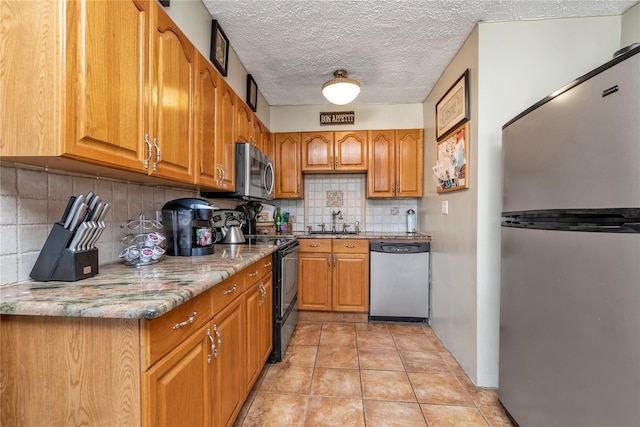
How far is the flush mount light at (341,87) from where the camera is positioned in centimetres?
231

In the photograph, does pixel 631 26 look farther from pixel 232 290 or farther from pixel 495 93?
pixel 232 290

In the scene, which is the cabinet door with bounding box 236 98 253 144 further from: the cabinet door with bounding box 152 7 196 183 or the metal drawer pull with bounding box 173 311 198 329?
the metal drawer pull with bounding box 173 311 198 329

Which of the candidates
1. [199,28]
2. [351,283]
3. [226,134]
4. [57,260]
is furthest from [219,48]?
[351,283]

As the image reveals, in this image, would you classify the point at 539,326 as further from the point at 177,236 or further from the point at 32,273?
the point at 32,273

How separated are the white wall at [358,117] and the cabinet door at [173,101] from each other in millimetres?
1817

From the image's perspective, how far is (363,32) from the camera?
190 centimetres

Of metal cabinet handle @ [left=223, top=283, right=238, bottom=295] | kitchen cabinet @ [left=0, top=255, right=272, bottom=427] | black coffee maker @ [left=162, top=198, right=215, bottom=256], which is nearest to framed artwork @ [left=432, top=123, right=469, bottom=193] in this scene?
metal cabinet handle @ [left=223, top=283, right=238, bottom=295]

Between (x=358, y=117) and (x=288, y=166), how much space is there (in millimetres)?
987

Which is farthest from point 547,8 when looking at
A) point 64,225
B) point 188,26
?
point 64,225

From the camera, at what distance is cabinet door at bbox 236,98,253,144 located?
2188mm

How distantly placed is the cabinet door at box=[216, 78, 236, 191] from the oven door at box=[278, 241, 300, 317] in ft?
2.28

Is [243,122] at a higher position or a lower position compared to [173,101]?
higher

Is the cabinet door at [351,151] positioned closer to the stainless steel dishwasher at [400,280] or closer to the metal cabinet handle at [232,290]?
the stainless steel dishwasher at [400,280]

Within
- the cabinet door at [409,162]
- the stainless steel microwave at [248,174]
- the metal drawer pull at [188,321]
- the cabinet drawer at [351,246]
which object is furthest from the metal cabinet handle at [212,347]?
the cabinet door at [409,162]
